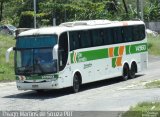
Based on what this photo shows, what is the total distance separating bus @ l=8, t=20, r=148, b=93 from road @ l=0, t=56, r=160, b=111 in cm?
55

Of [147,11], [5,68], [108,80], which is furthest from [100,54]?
[147,11]

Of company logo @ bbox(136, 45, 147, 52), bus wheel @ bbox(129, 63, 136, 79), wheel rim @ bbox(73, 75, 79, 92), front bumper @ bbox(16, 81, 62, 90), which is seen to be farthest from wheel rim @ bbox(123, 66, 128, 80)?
front bumper @ bbox(16, 81, 62, 90)

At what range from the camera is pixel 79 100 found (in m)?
20.8

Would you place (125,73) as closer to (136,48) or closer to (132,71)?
(132,71)

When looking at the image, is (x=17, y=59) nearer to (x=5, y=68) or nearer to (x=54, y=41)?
(x=54, y=41)

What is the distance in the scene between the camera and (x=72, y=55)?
2366 cm

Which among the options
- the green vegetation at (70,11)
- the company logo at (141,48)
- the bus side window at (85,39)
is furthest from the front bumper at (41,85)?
the green vegetation at (70,11)

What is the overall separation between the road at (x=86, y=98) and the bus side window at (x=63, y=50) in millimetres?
1332

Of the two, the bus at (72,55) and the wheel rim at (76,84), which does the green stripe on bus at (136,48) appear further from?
the wheel rim at (76,84)

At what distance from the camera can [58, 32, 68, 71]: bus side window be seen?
2270cm

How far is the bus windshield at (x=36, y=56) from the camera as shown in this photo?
2261cm

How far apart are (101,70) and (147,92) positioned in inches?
196

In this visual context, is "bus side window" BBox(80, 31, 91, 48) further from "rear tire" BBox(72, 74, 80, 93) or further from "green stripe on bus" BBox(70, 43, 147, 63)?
"rear tire" BBox(72, 74, 80, 93)

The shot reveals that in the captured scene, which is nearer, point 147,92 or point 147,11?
point 147,92
